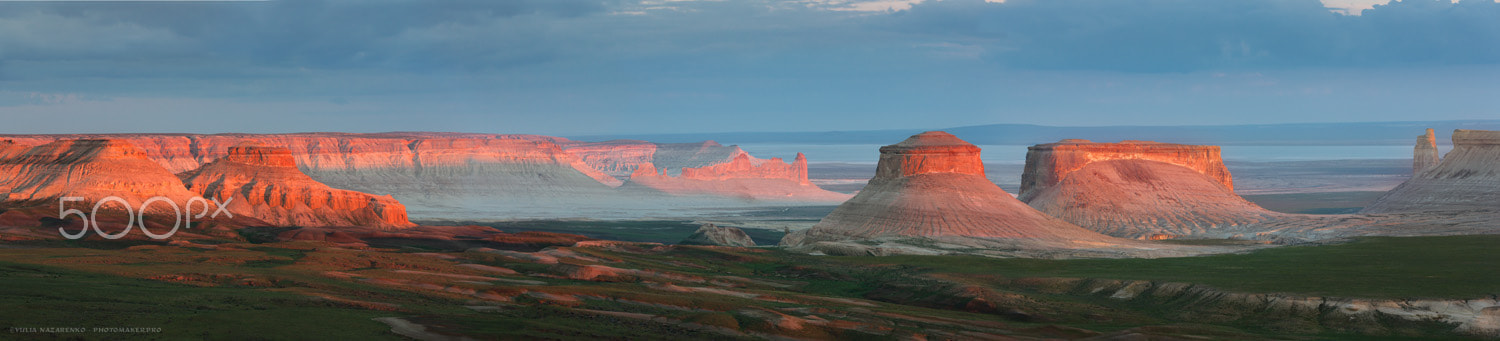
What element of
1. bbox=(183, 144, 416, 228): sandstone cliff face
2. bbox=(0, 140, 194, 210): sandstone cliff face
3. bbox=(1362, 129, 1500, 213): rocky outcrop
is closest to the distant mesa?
bbox=(1362, 129, 1500, 213): rocky outcrop

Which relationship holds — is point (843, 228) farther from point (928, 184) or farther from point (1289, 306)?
point (1289, 306)

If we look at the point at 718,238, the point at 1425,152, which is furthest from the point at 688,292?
the point at 1425,152

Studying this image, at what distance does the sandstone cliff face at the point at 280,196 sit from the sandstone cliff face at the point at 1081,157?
68.1 metres

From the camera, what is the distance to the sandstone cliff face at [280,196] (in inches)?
5689

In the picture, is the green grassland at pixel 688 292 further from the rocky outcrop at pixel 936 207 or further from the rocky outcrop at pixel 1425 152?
the rocky outcrop at pixel 1425 152

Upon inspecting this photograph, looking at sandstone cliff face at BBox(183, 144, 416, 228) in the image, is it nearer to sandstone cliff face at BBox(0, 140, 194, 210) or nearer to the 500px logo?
the 500px logo

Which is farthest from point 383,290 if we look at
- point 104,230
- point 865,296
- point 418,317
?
point 104,230

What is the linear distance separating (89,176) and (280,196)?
2460cm

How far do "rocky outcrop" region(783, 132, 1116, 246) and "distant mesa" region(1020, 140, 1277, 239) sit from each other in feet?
46.9

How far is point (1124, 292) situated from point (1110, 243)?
42598mm

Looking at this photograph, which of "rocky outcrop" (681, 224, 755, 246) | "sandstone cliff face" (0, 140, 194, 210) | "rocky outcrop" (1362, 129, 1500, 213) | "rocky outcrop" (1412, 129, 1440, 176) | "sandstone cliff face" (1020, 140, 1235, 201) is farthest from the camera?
"rocky outcrop" (1412, 129, 1440, 176)

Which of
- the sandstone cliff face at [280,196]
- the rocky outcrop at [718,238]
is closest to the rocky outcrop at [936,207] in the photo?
the rocky outcrop at [718,238]

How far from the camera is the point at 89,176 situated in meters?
127

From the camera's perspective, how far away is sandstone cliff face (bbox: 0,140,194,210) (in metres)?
125
